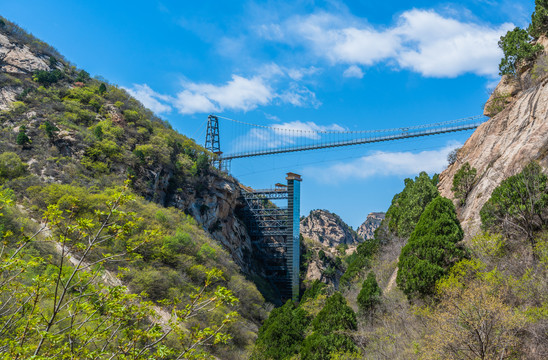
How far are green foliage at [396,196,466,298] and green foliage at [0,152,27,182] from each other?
2897 centimetres

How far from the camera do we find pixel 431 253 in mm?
17594

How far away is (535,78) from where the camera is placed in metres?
21.8

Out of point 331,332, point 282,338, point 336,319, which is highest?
point 336,319

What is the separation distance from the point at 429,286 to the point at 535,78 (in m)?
13.8

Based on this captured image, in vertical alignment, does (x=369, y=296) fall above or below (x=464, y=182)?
below

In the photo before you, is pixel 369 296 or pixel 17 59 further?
pixel 17 59

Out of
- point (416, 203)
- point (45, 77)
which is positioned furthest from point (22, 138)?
point (416, 203)

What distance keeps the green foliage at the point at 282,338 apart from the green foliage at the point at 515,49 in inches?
807

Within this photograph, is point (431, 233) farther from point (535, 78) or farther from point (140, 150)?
point (140, 150)

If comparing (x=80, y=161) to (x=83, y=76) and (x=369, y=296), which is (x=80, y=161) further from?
(x=369, y=296)

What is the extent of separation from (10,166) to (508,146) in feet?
113

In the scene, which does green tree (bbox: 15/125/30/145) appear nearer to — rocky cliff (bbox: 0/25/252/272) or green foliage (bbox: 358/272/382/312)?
rocky cliff (bbox: 0/25/252/272)

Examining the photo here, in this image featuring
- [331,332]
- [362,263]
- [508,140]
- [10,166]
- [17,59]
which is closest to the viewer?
[331,332]

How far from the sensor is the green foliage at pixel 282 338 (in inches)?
823
